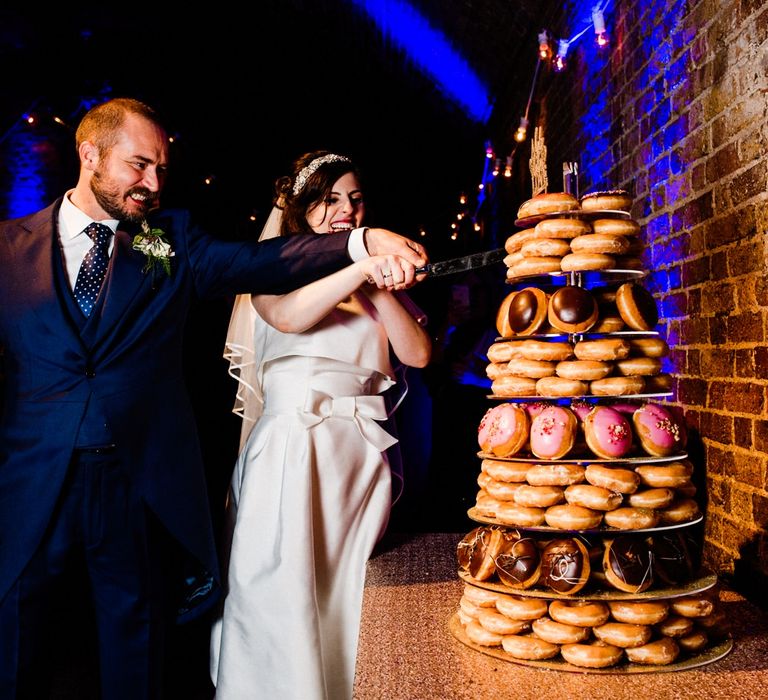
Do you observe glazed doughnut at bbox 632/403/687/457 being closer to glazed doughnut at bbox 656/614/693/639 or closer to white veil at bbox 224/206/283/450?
glazed doughnut at bbox 656/614/693/639

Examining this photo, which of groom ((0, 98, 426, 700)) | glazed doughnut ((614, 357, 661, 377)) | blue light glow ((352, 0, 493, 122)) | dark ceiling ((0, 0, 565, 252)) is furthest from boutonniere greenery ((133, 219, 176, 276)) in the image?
blue light glow ((352, 0, 493, 122))

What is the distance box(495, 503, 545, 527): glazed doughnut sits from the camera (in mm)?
1918

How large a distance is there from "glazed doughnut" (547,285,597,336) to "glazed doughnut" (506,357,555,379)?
11cm

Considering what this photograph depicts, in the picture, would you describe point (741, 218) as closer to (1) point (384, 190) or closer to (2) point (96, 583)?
(2) point (96, 583)

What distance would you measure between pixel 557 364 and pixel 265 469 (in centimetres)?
110

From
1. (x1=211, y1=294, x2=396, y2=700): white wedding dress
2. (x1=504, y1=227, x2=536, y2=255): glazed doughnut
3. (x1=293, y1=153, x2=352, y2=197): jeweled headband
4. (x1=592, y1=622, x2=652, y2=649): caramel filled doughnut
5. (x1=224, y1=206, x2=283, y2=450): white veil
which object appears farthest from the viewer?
(x1=224, y1=206, x2=283, y2=450): white veil

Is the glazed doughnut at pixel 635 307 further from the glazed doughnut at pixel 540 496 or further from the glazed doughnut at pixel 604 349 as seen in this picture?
the glazed doughnut at pixel 540 496

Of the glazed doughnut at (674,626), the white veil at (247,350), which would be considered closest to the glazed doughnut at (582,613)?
the glazed doughnut at (674,626)

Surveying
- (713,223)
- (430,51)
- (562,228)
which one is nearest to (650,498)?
(562,228)

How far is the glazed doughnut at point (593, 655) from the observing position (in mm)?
1817

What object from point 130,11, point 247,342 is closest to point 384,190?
point 130,11

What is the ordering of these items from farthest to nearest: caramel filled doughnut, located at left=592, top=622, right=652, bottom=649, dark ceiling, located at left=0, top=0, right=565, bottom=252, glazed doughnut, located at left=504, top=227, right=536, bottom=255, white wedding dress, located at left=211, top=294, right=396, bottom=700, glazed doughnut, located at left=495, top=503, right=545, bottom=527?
dark ceiling, located at left=0, top=0, right=565, bottom=252 → white wedding dress, located at left=211, top=294, right=396, bottom=700 → glazed doughnut, located at left=504, top=227, right=536, bottom=255 → glazed doughnut, located at left=495, top=503, right=545, bottom=527 → caramel filled doughnut, located at left=592, top=622, right=652, bottom=649

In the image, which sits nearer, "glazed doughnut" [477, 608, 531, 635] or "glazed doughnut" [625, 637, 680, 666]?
"glazed doughnut" [625, 637, 680, 666]

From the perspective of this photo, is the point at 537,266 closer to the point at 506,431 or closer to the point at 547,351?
the point at 547,351
